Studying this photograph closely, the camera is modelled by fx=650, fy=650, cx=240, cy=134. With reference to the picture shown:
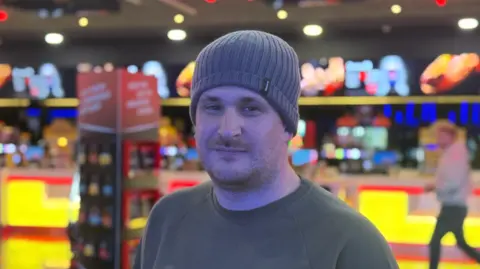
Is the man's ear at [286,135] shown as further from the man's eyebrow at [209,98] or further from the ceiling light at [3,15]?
the ceiling light at [3,15]

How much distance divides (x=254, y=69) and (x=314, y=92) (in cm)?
764

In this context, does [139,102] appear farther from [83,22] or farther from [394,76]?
[394,76]

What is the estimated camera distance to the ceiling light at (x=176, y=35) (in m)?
8.85

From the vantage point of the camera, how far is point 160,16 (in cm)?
830

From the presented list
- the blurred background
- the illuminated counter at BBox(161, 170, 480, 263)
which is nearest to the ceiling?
the blurred background

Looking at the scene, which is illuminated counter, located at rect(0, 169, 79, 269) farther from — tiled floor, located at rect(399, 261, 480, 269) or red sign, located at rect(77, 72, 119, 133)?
tiled floor, located at rect(399, 261, 480, 269)

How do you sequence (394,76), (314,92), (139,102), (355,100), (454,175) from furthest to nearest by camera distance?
(355,100), (314,92), (394,76), (454,175), (139,102)

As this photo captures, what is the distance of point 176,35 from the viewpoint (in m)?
8.96

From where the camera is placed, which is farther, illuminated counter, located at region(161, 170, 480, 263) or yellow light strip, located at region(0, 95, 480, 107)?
yellow light strip, located at region(0, 95, 480, 107)

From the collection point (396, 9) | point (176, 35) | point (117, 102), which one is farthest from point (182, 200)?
point (176, 35)

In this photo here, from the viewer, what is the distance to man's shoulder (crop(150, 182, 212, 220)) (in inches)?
50.9

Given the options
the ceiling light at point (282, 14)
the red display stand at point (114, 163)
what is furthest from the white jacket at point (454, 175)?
the ceiling light at point (282, 14)

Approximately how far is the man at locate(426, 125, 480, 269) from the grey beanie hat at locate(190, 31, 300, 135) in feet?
14.8

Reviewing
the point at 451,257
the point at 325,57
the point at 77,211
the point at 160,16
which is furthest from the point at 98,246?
the point at 325,57
